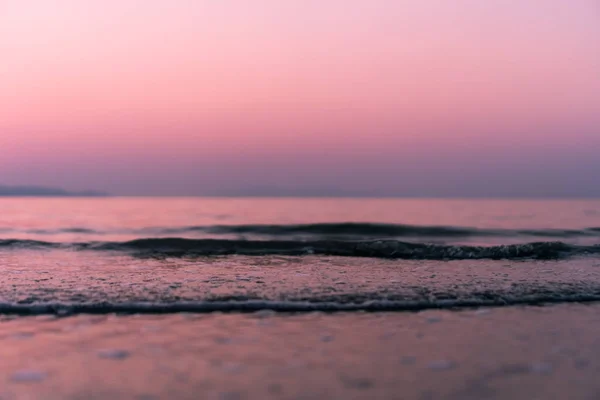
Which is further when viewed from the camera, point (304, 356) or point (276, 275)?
point (276, 275)

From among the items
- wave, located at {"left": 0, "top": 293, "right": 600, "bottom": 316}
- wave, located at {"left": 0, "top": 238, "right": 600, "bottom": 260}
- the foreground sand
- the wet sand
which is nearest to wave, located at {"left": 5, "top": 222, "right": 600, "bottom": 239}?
wave, located at {"left": 0, "top": 238, "right": 600, "bottom": 260}

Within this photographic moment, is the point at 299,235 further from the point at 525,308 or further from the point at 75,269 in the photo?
the point at 525,308

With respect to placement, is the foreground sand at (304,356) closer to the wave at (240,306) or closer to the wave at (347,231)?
the wave at (240,306)

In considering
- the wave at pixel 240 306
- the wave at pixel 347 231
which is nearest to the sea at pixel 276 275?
the wave at pixel 240 306

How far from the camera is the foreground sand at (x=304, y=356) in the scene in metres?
4.18

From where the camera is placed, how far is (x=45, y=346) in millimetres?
5273

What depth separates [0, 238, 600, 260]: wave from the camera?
1334 centimetres

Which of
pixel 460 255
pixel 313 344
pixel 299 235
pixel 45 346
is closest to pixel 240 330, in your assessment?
pixel 313 344

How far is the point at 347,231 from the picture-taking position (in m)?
21.5

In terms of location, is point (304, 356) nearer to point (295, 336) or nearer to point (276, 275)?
point (295, 336)

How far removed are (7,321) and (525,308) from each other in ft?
23.1

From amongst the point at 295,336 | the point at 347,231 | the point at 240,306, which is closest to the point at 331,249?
the point at 347,231

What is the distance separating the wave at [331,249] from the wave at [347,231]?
4572mm

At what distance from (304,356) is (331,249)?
9775 mm
